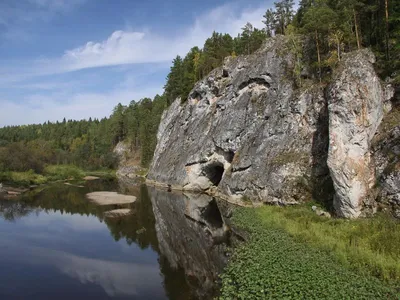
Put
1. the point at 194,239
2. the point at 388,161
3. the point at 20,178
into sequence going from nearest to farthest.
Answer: the point at 388,161, the point at 194,239, the point at 20,178

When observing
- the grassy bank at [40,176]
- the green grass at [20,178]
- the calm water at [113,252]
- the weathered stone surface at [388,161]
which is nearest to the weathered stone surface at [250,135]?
the weathered stone surface at [388,161]

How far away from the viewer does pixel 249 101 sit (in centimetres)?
5116

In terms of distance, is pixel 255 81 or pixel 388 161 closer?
pixel 388 161

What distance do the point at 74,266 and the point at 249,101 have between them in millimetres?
35971

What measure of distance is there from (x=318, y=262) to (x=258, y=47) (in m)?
55.9

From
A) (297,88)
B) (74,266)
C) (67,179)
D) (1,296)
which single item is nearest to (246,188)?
(297,88)

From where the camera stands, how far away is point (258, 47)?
6575cm

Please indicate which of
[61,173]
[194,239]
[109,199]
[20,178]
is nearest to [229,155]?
[109,199]

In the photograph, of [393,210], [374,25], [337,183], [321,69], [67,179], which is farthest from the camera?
[67,179]

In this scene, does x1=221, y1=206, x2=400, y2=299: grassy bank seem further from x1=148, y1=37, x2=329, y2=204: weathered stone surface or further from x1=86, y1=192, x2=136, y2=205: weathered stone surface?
x1=86, y1=192, x2=136, y2=205: weathered stone surface

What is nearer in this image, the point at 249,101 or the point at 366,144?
the point at 366,144

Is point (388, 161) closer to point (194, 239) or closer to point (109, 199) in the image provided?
point (194, 239)

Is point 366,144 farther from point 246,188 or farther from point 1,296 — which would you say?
point 1,296

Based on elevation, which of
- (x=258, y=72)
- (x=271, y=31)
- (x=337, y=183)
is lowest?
(x=337, y=183)
